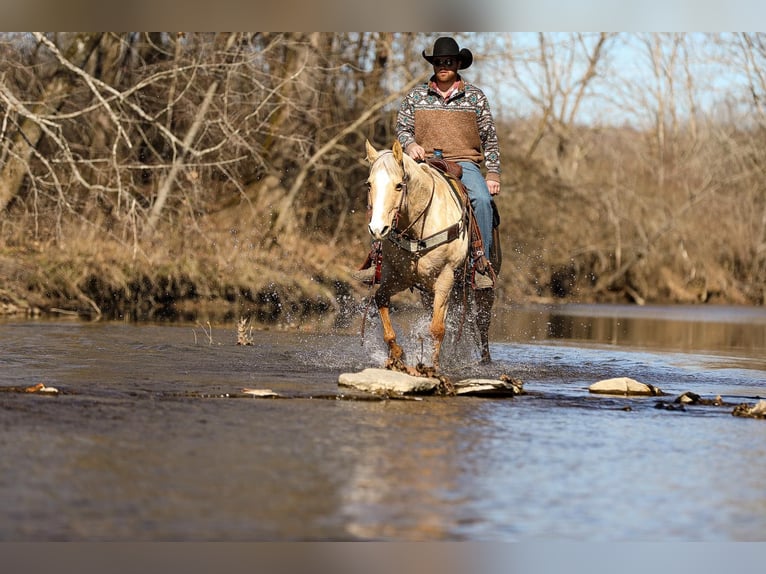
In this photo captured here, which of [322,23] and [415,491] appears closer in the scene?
[415,491]

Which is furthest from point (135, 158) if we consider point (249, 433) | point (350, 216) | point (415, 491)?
point (415, 491)

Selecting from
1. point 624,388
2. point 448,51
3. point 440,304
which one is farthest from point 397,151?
point 624,388

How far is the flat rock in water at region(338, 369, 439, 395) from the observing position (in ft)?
32.9

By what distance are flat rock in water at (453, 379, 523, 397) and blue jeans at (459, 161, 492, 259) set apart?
2280mm

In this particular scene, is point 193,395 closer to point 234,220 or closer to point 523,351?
point 523,351

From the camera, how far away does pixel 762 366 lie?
1458 centimetres

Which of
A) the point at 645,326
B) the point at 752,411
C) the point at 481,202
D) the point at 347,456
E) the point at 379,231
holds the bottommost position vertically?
the point at 347,456

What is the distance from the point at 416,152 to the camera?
1166 cm

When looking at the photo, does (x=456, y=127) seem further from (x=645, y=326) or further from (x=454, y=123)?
(x=645, y=326)

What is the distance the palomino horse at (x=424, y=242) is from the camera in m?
11.1

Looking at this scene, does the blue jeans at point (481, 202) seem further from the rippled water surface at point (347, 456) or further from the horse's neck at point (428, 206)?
the rippled water surface at point (347, 456)

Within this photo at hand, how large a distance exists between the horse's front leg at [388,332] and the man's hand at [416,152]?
128cm

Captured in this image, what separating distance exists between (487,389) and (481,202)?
2749 millimetres

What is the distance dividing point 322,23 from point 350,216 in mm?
16987
